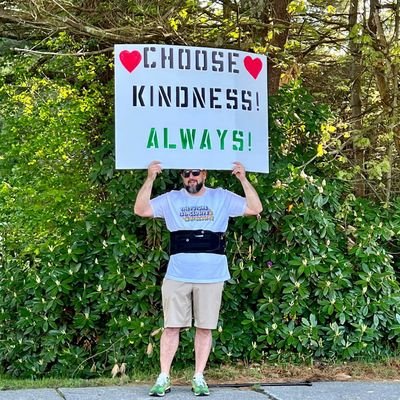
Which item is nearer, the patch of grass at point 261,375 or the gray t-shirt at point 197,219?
the gray t-shirt at point 197,219

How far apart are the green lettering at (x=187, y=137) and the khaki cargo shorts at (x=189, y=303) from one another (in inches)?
43.1

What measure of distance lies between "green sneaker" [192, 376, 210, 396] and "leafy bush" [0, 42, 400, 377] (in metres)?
1.05

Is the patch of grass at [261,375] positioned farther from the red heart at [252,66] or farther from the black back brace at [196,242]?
the red heart at [252,66]

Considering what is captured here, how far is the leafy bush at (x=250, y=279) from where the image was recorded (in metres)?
5.95

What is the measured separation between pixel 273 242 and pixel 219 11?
3151mm

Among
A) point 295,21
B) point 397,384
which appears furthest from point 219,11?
point 397,384

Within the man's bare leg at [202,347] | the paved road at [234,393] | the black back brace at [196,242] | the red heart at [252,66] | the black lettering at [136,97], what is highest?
the red heart at [252,66]

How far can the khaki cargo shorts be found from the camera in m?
4.80

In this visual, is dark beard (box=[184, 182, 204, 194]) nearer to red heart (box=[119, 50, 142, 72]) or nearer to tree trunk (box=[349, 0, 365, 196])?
red heart (box=[119, 50, 142, 72])

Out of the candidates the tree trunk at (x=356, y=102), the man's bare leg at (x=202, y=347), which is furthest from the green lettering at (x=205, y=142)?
the tree trunk at (x=356, y=102)

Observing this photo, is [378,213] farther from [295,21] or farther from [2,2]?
[2,2]

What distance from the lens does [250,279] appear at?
19.9 ft

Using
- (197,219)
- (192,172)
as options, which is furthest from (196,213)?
(192,172)

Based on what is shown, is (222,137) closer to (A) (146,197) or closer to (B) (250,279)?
(A) (146,197)
